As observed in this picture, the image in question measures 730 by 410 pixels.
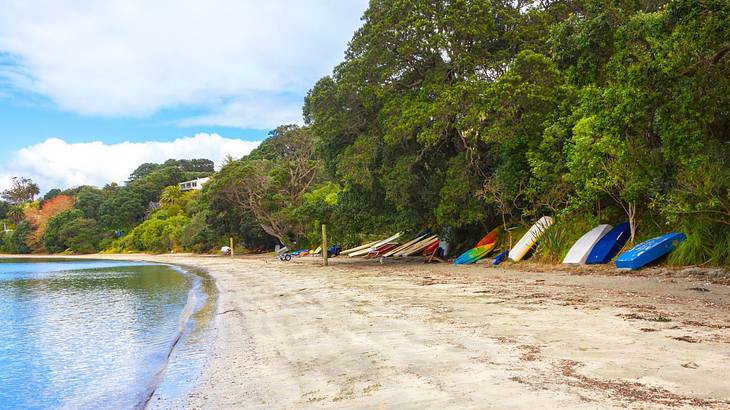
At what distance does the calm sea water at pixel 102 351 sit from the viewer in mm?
6402

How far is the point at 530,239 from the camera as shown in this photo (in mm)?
17891

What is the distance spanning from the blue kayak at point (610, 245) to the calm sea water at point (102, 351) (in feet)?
33.7

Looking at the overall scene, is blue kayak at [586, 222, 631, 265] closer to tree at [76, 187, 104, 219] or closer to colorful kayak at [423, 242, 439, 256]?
colorful kayak at [423, 242, 439, 256]

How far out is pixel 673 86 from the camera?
380 inches

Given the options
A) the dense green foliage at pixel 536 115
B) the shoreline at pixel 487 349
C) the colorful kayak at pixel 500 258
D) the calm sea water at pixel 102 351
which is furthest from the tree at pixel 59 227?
the shoreline at pixel 487 349

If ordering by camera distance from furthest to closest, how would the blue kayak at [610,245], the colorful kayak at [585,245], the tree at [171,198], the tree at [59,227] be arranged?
the tree at [59,227]
the tree at [171,198]
the colorful kayak at [585,245]
the blue kayak at [610,245]

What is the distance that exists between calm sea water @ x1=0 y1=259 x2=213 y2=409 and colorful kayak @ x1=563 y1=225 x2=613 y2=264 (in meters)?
9.99

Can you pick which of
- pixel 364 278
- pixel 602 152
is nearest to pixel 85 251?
pixel 364 278

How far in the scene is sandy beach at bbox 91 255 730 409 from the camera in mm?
4320

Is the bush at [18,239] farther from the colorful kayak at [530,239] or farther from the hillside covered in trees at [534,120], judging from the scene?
the colorful kayak at [530,239]

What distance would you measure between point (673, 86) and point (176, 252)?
6029 centimetres

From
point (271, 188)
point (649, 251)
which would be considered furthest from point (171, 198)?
point (649, 251)

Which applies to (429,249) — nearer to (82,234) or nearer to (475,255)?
(475,255)

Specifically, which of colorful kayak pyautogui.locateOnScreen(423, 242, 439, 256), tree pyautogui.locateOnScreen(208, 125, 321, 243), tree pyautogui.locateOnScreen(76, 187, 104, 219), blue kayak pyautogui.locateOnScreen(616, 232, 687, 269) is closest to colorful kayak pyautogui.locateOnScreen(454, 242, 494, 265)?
colorful kayak pyautogui.locateOnScreen(423, 242, 439, 256)
